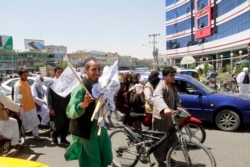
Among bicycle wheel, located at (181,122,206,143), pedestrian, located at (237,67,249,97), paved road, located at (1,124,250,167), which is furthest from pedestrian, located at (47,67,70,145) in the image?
pedestrian, located at (237,67,249,97)

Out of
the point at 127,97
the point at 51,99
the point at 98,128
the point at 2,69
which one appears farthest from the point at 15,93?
the point at 2,69

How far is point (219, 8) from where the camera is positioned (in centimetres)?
5003

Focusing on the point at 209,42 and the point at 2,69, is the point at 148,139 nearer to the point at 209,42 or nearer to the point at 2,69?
the point at 209,42

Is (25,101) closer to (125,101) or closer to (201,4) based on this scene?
(125,101)

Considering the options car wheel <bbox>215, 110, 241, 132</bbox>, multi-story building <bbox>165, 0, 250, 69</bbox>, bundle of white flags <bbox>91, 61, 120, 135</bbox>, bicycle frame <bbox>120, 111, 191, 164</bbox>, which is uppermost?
multi-story building <bbox>165, 0, 250, 69</bbox>

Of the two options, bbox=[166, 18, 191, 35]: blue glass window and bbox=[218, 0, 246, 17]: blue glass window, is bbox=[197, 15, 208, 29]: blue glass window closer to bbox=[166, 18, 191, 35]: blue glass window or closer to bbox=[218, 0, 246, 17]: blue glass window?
bbox=[218, 0, 246, 17]: blue glass window

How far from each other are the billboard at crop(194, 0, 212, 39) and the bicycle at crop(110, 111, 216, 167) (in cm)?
5026

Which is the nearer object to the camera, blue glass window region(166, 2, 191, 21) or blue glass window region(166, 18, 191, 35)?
blue glass window region(166, 2, 191, 21)

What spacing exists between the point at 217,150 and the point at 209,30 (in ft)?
161

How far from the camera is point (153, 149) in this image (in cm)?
493

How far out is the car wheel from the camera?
8078mm

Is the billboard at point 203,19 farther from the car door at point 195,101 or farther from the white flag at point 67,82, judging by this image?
the white flag at point 67,82

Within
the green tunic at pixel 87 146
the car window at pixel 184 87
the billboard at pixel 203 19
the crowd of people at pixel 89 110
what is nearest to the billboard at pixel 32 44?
the billboard at pixel 203 19

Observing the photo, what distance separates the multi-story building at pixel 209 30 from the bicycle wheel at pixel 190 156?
3092cm
